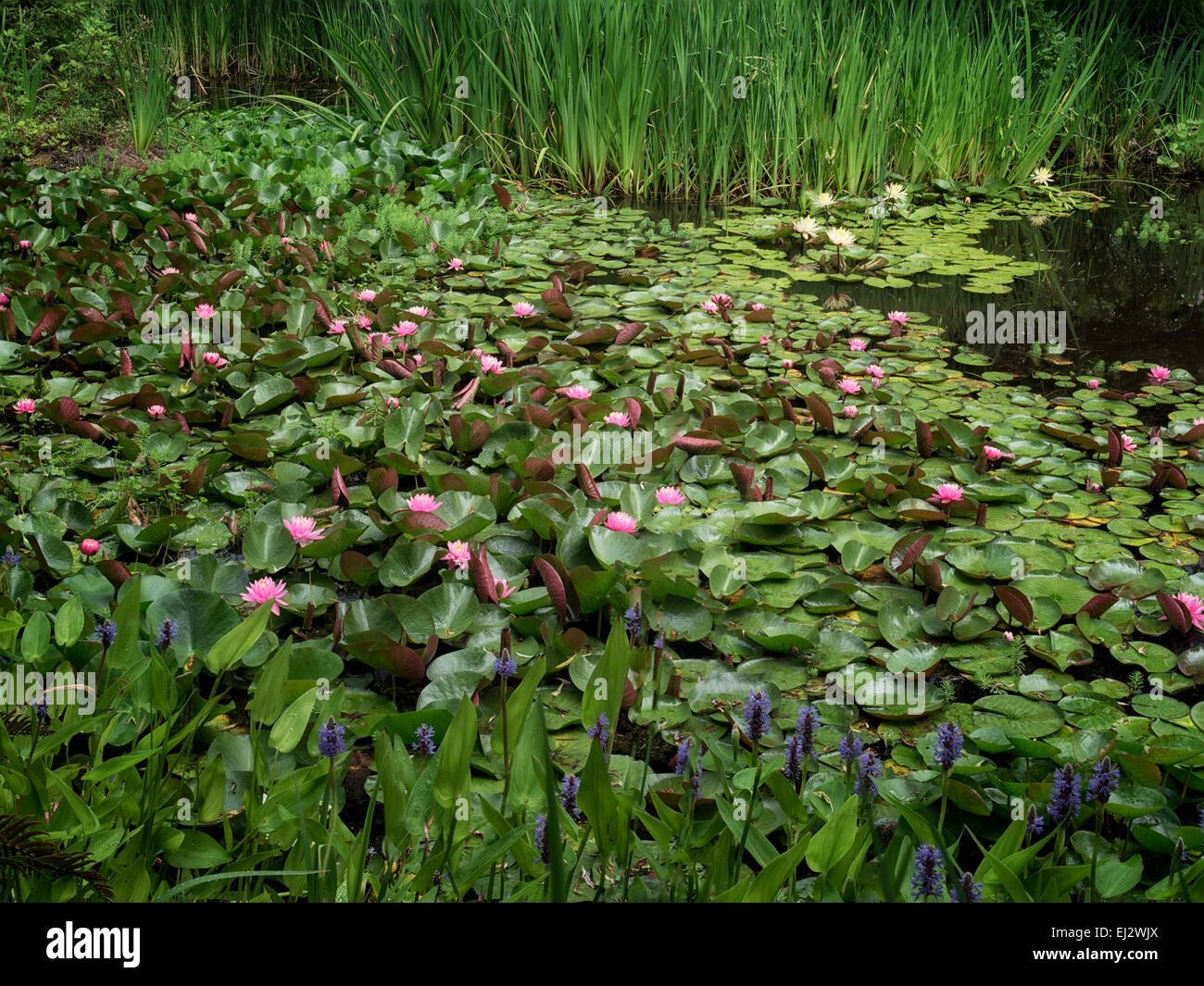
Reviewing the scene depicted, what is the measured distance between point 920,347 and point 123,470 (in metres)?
2.79

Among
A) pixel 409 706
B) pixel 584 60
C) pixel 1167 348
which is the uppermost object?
pixel 584 60

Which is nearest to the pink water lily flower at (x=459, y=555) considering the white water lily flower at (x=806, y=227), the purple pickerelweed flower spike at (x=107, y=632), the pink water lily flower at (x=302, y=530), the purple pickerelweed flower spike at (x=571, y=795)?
the pink water lily flower at (x=302, y=530)

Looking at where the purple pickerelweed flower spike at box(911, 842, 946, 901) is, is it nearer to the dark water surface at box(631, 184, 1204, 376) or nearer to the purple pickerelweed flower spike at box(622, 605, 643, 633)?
the purple pickerelweed flower spike at box(622, 605, 643, 633)

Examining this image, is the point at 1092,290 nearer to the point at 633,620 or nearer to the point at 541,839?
the point at 633,620

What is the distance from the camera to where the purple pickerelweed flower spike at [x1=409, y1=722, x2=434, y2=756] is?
1370 millimetres

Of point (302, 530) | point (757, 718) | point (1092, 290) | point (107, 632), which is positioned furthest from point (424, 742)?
point (1092, 290)

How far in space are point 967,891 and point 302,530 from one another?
1.50 meters

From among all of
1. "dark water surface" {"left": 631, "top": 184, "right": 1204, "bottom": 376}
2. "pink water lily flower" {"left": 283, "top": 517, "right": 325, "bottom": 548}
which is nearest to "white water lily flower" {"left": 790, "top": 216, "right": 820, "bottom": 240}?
"dark water surface" {"left": 631, "top": 184, "right": 1204, "bottom": 376}

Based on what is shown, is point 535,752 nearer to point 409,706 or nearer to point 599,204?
point 409,706

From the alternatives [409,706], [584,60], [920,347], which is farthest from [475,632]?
[584,60]

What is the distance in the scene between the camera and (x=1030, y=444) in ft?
9.48

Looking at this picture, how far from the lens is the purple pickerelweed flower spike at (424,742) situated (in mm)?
1370

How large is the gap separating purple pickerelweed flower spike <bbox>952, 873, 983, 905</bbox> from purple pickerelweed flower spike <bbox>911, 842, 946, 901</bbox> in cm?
3

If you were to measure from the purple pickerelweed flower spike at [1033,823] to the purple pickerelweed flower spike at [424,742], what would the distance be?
0.84 m
